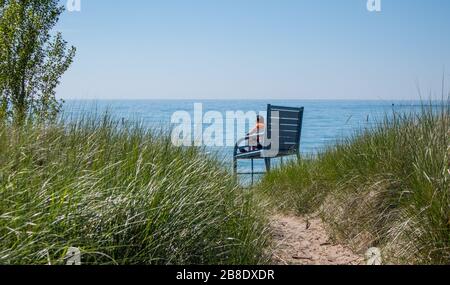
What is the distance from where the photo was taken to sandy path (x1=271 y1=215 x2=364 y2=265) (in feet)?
11.7

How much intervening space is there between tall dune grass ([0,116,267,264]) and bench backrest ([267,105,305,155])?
11.7 ft

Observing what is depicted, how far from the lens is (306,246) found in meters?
3.95

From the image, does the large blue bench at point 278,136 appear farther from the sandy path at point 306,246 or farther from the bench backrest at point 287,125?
the sandy path at point 306,246

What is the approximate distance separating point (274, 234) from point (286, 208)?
3.95 feet

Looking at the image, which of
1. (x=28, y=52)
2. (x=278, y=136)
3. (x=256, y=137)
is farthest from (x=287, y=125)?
(x=28, y=52)

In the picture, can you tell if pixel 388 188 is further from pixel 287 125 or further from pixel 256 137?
pixel 287 125

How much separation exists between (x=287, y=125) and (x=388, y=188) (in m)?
3.62

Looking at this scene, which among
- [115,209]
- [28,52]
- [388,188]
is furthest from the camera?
[28,52]

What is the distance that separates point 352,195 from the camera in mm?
4211

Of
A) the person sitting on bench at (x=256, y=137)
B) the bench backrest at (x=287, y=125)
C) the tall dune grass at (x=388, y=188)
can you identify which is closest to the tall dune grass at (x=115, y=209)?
the tall dune grass at (x=388, y=188)

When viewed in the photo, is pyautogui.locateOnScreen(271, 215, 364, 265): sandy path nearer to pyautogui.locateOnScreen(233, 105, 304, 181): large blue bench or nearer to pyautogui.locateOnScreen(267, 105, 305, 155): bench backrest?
pyautogui.locateOnScreen(233, 105, 304, 181): large blue bench

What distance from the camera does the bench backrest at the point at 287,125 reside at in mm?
7176
